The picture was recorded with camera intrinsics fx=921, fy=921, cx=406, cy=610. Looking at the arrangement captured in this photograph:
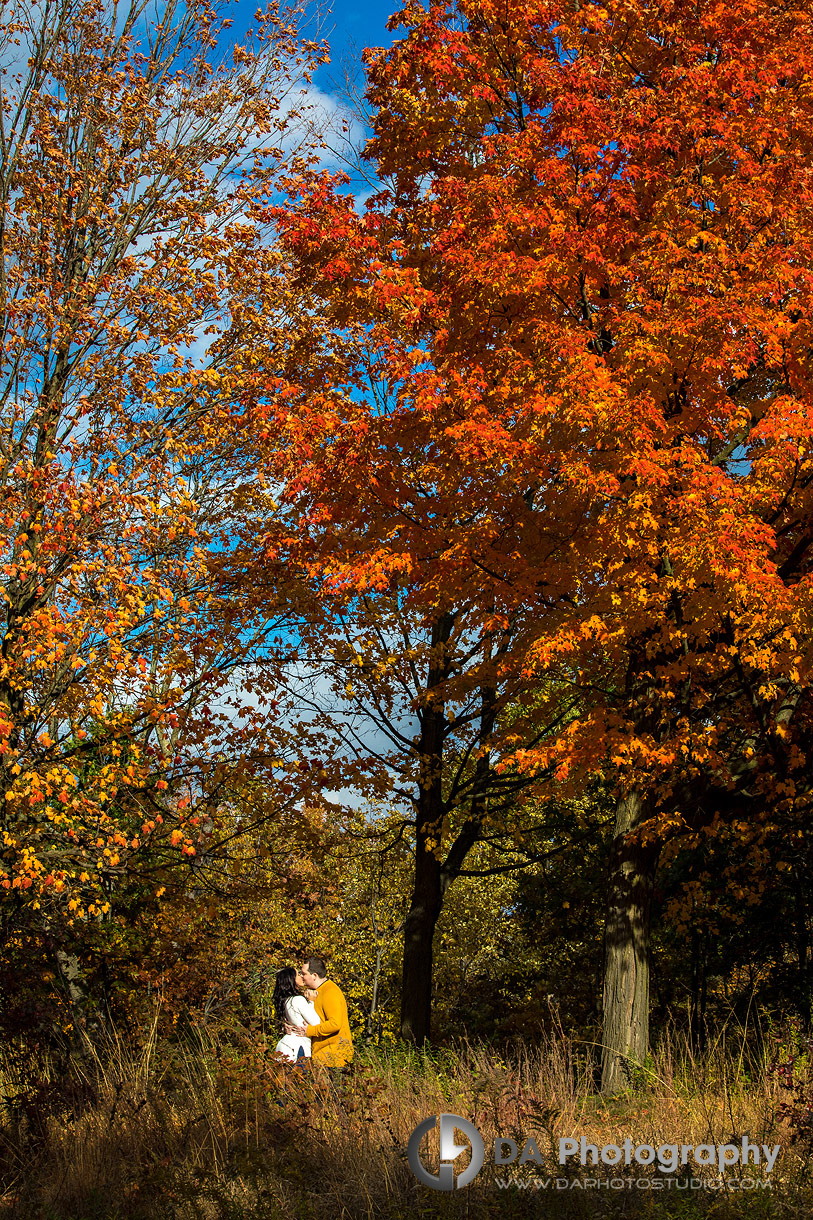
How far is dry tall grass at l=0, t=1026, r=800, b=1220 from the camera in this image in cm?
439

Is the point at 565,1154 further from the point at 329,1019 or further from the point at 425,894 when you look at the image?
the point at 425,894

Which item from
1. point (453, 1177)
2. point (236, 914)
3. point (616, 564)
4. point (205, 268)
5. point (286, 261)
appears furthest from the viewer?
point (236, 914)

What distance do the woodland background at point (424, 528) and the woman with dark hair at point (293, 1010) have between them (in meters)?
0.37

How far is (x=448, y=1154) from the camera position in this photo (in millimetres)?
4688

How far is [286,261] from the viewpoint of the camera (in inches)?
467

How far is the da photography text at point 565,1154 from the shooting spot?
15.0ft

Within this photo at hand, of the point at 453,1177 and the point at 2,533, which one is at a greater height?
the point at 2,533

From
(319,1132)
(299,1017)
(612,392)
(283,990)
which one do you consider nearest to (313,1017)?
(299,1017)

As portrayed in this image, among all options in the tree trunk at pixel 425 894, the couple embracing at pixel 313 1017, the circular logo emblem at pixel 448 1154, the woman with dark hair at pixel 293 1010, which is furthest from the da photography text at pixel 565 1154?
the tree trunk at pixel 425 894

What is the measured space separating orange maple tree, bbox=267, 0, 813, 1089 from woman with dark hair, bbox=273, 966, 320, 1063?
251 centimetres

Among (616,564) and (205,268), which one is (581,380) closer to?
(616,564)

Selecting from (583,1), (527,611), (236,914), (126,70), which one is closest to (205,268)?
(126,70)

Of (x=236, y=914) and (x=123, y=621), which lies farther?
(x=236, y=914)

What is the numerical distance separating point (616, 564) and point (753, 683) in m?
1.98
